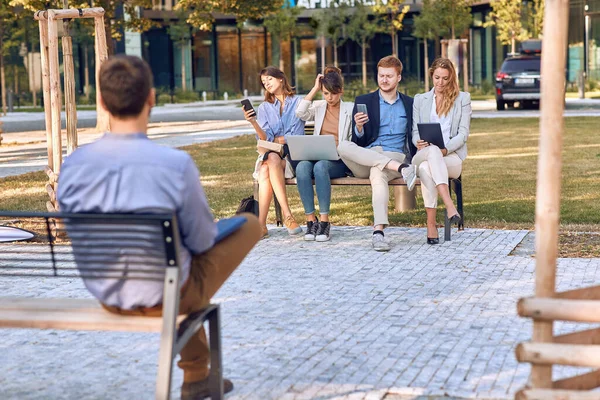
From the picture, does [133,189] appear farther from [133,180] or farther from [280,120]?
[280,120]

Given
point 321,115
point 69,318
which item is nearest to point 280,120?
point 321,115

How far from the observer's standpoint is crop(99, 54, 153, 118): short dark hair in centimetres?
371

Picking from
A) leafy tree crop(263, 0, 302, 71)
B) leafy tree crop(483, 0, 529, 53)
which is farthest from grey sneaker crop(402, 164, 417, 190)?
leafy tree crop(263, 0, 302, 71)

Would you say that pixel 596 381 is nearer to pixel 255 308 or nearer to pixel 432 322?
pixel 432 322

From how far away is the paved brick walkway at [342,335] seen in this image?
460cm

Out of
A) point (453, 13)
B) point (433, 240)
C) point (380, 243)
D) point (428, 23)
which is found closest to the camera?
point (380, 243)

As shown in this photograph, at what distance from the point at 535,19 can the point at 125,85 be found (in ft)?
133

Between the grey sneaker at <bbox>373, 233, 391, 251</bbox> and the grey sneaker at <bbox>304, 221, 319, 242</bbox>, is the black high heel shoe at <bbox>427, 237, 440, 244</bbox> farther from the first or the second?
the grey sneaker at <bbox>304, 221, 319, 242</bbox>

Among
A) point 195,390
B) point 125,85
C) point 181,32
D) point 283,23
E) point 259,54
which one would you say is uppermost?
point 283,23

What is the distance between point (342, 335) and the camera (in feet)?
18.0

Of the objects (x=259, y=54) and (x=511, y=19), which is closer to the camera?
(x=511, y=19)

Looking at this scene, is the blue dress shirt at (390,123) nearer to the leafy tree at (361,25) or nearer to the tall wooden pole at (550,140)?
the tall wooden pole at (550,140)

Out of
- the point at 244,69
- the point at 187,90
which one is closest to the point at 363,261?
the point at 187,90

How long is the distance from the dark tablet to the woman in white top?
51 mm
